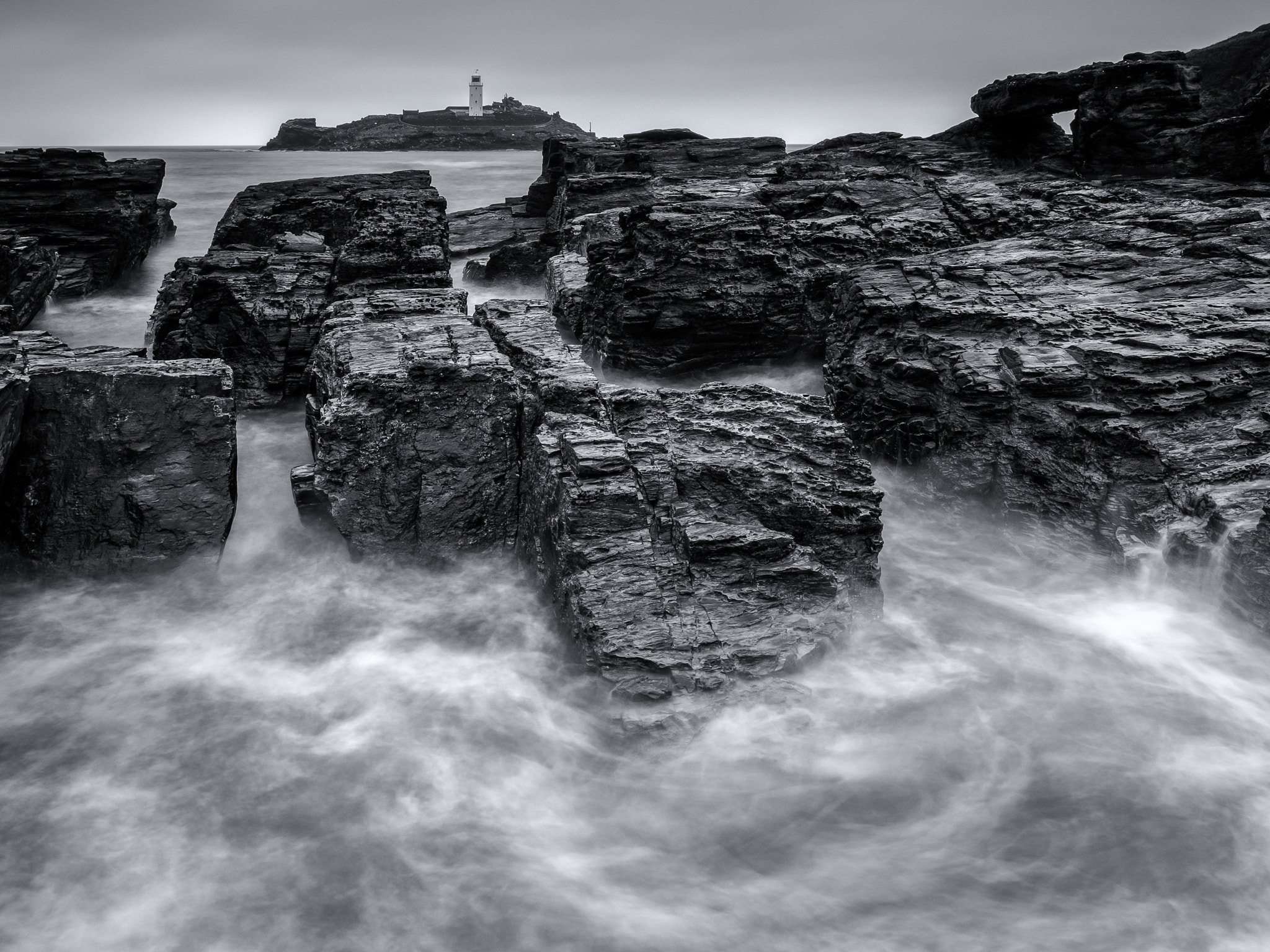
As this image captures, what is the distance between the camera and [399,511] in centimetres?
851

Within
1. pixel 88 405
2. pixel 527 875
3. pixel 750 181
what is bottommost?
pixel 527 875

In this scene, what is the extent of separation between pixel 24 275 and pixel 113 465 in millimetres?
9755

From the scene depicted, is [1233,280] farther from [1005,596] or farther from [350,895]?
[350,895]

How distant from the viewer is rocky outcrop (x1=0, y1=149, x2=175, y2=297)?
1756 cm

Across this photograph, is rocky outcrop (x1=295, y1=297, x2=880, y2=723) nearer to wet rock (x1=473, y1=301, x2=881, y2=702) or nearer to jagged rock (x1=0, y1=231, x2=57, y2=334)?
wet rock (x1=473, y1=301, x2=881, y2=702)

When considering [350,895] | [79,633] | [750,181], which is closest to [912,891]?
[350,895]

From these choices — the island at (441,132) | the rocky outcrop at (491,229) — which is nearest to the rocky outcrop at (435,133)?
the island at (441,132)

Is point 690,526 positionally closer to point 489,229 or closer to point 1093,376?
point 1093,376

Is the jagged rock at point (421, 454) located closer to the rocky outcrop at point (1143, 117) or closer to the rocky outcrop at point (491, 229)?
the rocky outcrop at point (491, 229)

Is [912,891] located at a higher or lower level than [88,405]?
lower

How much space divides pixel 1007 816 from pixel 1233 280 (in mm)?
7821

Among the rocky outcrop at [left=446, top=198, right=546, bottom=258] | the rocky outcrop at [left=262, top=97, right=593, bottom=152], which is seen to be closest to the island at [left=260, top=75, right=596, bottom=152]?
the rocky outcrop at [left=262, top=97, right=593, bottom=152]

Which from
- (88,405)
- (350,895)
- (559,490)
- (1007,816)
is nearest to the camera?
(350,895)

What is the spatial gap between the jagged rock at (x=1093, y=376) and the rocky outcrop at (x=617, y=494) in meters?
2.17
